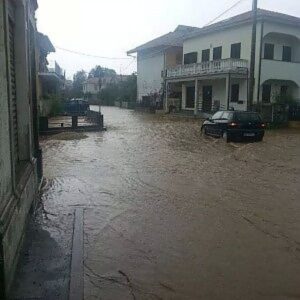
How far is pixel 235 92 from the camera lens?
35281mm

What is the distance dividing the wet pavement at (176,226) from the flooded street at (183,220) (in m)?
0.01

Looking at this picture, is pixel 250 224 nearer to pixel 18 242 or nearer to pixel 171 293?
pixel 171 293

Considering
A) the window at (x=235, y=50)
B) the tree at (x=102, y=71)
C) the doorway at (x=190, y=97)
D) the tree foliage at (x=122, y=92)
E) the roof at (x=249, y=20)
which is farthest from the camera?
the tree at (x=102, y=71)

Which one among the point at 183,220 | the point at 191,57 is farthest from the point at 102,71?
the point at 183,220

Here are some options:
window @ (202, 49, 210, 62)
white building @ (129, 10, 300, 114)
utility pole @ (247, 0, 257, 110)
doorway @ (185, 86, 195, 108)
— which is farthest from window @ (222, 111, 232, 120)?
doorway @ (185, 86, 195, 108)

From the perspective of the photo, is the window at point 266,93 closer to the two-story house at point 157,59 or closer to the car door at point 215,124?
the two-story house at point 157,59

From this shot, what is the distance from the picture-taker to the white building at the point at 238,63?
109 ft

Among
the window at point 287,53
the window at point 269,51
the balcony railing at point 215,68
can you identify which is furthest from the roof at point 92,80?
the window at point 269,51

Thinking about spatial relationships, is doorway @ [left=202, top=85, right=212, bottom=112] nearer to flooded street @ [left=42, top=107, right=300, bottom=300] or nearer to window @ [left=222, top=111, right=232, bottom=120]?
window @ [left=222, top=111, right=232, bottom=120]

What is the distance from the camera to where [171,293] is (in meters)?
4.84

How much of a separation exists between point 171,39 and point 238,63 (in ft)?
60.7

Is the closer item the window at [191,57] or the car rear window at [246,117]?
the car rear window at [246,117]

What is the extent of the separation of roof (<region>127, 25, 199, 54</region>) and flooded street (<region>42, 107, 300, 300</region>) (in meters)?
34.0

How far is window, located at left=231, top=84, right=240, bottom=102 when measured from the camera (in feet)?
115
